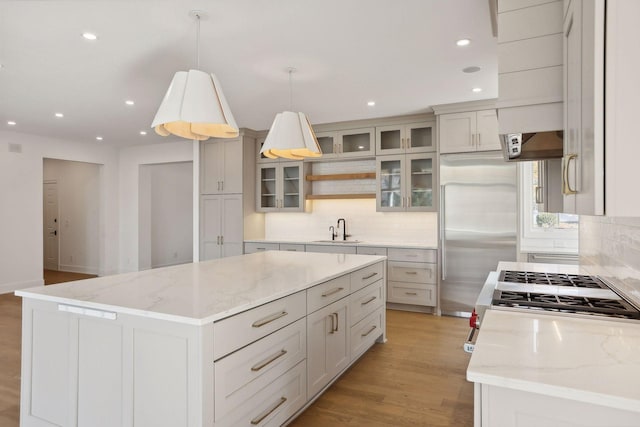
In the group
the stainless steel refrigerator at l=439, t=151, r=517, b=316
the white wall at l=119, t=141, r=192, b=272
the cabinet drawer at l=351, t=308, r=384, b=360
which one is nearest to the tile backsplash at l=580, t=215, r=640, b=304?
the cabinet drawer at l=351, t=308, r=384, b=360

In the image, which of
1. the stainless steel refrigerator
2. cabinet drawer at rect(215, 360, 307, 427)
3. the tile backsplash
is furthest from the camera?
the stainless steel refrigerator

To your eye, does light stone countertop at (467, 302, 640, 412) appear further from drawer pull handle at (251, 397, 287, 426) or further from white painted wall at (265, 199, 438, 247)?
white painted wall at (265, 199, 438, 247)

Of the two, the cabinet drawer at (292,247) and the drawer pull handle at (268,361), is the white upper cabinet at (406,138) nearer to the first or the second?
the cabinet drawer at (292,247)

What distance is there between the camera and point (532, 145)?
6.17 ft

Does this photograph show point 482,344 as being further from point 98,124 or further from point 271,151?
point 98,124

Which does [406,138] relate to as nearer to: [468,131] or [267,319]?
[468,131]

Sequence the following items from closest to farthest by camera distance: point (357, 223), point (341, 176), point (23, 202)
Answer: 1. point (341, 176)
2. point (357, 223)
3. point (23, 202)

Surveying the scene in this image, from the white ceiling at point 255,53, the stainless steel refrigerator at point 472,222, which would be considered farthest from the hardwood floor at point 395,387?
the white ceiling at point 255,53

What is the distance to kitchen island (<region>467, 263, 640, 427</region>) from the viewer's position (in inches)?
35.3

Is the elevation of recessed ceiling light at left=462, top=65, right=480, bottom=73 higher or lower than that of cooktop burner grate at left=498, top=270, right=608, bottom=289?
higher

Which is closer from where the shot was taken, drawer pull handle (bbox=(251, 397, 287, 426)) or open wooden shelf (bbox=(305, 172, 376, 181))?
drawer pull handle (bbox=(251, 397, 287, 426))

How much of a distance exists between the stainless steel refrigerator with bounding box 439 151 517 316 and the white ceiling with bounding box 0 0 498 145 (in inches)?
32.4

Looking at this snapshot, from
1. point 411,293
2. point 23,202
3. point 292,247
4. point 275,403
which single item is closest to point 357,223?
point 292,247

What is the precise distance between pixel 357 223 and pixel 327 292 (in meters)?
3.26
